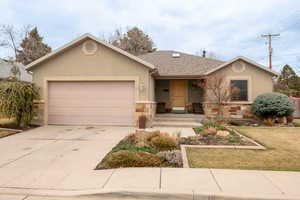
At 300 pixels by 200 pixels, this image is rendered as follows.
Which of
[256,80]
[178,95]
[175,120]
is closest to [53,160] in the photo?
[175,120]

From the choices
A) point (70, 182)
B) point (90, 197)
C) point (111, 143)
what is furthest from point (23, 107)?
point (90, 197)

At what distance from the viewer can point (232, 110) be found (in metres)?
11.0

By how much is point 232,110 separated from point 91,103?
327 inches

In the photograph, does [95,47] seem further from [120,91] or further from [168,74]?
[168,74]

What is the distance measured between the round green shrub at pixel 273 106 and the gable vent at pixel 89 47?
9.35m

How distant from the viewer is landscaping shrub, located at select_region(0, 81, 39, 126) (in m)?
8.38

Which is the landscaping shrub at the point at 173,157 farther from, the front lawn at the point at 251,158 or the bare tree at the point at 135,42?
the bare tree at the point at 135,42

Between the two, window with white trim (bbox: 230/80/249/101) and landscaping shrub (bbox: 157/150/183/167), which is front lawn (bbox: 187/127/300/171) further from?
window with white trim (bbox: 230/80/249/101)

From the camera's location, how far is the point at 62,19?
14812 millimetres

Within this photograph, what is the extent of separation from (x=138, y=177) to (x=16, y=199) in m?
2.06

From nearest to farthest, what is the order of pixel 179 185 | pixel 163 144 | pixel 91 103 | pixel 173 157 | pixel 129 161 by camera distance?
pixel 179 185 → pixel 129 161 → pixel 173 157 → pixel 163 144 → pixel 91 103

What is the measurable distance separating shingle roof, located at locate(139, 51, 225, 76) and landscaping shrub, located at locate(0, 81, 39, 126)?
7430 millimetres

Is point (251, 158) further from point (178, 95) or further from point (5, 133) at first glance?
point (5, 133)

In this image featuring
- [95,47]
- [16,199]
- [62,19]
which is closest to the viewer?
[16,199]
